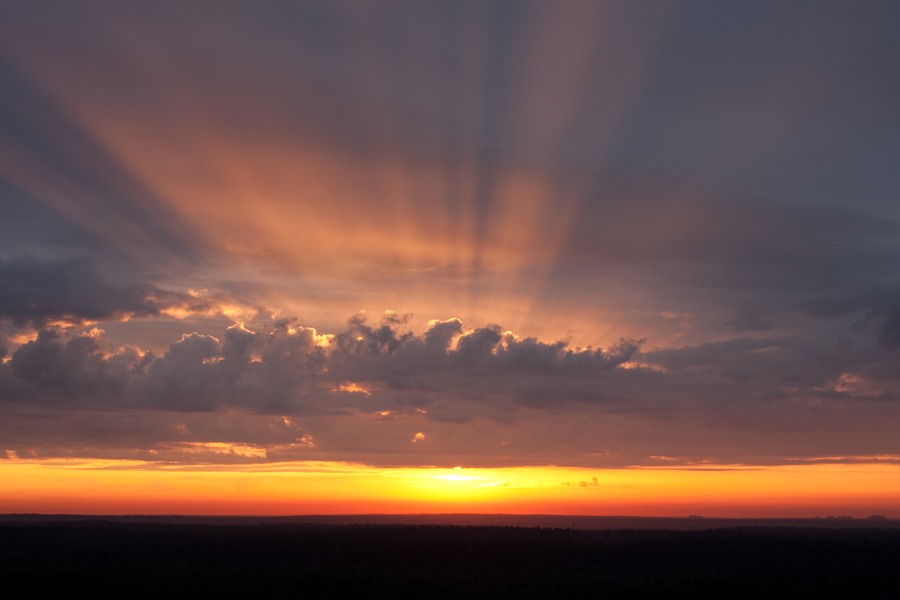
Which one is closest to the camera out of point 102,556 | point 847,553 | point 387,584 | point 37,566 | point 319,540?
point 387,584

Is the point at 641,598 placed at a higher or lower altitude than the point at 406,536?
lower

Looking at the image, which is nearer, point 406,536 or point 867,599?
point 867,599

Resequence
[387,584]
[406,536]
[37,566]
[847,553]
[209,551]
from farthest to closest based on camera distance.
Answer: [406,536] < [847,553] < [209,551] < [37,566] < [387,584]

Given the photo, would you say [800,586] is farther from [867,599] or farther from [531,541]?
[531,541]

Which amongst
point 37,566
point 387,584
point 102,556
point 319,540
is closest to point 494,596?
point 387,584

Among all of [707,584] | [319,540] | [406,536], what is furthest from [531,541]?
[707,584]

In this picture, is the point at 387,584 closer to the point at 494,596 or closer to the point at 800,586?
the point at 494,596
